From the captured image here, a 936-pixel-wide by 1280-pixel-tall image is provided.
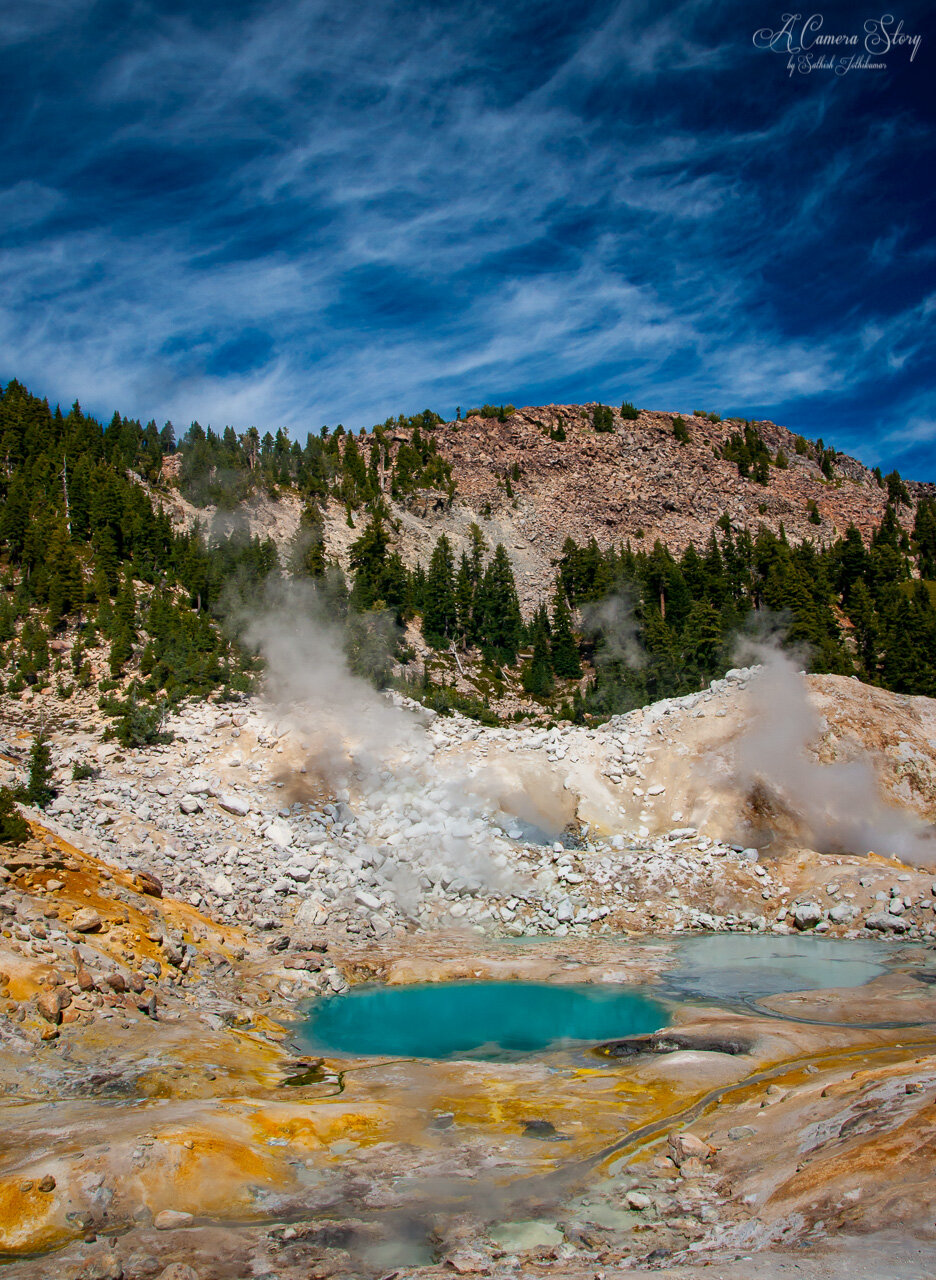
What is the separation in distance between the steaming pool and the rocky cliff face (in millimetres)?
65574

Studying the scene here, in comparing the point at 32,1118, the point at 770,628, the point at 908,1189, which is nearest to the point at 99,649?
the point at 32,1118

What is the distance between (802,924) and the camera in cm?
2511

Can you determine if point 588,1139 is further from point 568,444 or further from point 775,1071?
point 568,444

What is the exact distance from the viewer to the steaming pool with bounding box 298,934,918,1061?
1584 cm

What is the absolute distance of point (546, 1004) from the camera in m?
18.5

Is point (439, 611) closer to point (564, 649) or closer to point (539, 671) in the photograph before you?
point (539, 671)

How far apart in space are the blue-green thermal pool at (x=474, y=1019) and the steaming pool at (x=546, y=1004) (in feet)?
0.08

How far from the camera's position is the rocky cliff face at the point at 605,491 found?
313 ft

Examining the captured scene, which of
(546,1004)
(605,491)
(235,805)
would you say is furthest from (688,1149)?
(605,491)

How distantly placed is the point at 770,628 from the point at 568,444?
195 feet

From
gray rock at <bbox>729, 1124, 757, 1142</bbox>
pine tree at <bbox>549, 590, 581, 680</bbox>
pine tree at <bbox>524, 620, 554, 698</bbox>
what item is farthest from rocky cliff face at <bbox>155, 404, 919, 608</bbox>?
gray rock at <bbox>729, 1124, 757, 1142</bbox>

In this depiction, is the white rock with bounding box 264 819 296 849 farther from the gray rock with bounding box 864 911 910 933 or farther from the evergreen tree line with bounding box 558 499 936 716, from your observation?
the evergreen tree line with bounding box 558 499 936 716

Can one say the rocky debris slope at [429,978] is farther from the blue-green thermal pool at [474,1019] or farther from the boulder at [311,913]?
the blue-green thermal pool at [474,1019]

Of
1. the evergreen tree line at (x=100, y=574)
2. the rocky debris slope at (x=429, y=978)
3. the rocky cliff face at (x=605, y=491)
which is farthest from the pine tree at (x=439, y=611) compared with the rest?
the rocky debris slope at (x=429, y=978)
